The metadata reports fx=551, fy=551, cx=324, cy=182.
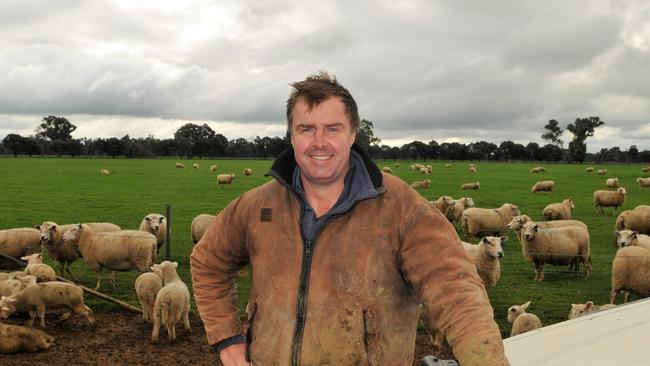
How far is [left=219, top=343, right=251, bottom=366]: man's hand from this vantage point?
9.25 ft

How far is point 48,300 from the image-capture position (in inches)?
372

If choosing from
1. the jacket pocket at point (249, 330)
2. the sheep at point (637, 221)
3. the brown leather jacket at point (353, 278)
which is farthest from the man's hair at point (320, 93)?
the sheep at point (637, 221)

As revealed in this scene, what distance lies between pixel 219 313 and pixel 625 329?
226cm

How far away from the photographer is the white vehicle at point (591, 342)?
2.64 meters

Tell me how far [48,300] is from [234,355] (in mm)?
7943

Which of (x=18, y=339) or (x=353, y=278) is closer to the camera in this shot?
(x=353, y=278)

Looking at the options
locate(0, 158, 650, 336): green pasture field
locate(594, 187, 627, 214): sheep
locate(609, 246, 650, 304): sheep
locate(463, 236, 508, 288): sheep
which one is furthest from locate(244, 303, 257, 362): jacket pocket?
locate(594, 187, 627, 214): sheep

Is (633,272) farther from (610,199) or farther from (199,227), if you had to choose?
(610,199)

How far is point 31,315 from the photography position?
952 centimetres

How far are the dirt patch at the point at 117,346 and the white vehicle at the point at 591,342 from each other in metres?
5.15

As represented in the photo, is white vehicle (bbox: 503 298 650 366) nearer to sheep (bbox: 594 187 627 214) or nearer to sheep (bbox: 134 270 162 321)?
sheep (bbox: 134 270 162 321)

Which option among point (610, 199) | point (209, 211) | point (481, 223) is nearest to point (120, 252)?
point (209, 211)

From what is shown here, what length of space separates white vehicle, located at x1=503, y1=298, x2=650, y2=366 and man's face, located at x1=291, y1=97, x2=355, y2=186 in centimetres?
137

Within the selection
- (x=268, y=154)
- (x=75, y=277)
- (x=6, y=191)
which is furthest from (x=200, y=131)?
(x=75, y=277)
